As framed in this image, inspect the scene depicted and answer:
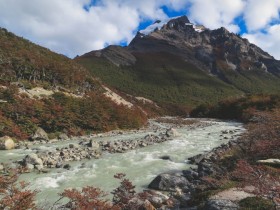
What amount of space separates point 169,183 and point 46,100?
92.6 feet

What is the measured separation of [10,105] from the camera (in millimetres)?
36656

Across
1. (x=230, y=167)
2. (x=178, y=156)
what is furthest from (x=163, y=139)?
(x=230, y=167)

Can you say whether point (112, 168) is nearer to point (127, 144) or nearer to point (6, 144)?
point (127, 144)

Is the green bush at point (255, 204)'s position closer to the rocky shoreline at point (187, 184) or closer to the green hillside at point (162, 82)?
the rocky shoreline at point (187, 184)

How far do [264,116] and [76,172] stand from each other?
1630 cm

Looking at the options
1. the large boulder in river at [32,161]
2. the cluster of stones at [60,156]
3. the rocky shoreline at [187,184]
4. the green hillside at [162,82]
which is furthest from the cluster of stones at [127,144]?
the green hillside at [162,82]

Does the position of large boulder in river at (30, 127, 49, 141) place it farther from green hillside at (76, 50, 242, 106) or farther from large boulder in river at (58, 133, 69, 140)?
green hillside at (76, 50, 242, 106)

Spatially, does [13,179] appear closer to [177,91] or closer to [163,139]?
[163,139]

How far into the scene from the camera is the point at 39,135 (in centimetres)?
3503

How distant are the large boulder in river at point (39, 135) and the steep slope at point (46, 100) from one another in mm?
613

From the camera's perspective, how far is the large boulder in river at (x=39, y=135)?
34088 mm

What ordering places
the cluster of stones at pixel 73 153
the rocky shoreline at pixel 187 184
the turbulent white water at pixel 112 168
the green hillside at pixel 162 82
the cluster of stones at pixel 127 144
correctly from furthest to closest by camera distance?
the green hillside at pixel 162 82
the cluster of stones at pixel 127 144
the cluster of stones at pixel 73 153
the turbulent white water at pixel 112 168
the rocky shoreline at pixel 187 184

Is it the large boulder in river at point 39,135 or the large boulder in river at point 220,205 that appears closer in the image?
the large boulder in river at point 220,205

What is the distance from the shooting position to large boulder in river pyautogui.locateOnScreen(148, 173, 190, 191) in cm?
1823
